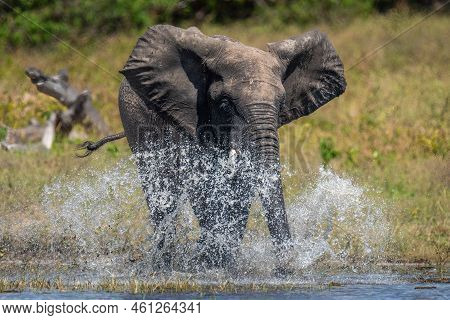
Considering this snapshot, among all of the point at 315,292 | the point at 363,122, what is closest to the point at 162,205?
the point at 315,292

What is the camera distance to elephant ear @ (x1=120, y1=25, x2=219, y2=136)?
919cm

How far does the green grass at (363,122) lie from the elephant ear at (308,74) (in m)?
1.38

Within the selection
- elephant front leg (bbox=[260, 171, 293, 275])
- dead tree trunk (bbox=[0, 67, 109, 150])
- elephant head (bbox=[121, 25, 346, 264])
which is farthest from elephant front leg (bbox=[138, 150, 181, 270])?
dead tree trunk (bbox=[0, 67, 109, 150])

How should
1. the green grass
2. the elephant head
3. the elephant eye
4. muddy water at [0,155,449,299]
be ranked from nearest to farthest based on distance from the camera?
muddy water at [0,155,449,299] < the elephant head < the elephant eye < the green grass

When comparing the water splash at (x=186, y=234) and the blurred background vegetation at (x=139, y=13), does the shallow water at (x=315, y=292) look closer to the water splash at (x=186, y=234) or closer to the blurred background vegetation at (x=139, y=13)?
the water splash at (x=186, y=234)

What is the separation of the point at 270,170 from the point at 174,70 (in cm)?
131

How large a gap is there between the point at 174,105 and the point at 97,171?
13.0ft

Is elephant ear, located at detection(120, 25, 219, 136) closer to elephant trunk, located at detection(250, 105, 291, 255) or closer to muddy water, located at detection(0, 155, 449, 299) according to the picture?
muddy water, located at detection(0, 155, 449, 299)

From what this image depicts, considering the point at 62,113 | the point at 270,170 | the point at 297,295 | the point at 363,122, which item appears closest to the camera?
the point at 297,295

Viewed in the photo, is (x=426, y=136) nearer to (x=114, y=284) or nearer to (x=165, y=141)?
(x=165, y=141)

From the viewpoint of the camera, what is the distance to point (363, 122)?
16.0m

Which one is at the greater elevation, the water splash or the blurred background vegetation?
the blurred background vegetation

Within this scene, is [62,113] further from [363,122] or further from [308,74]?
[308,74]

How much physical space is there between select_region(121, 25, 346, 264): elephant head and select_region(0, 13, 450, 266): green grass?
1.54 meters
